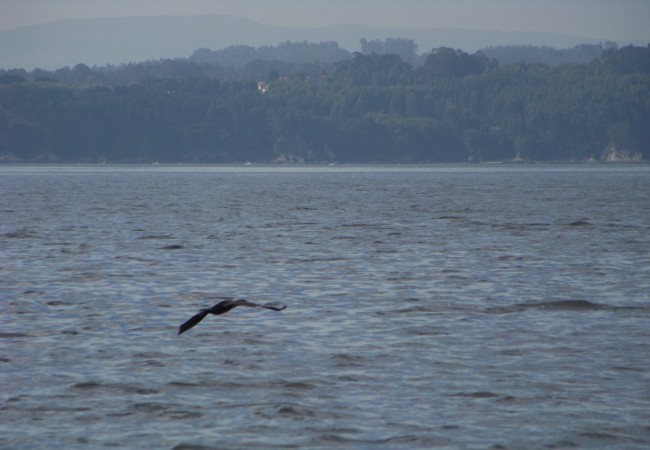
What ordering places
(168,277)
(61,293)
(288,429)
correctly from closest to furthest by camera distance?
(288,429) < (61,293) < (168,277)

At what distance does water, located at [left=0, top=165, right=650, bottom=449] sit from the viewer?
14.1 m

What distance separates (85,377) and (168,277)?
480 inches

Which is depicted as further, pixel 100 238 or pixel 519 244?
pixel 100 238

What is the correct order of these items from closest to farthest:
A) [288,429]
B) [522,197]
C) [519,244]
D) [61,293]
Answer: [288,429] < [61,293] < [519,244] < [522,197]

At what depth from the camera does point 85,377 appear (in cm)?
1666

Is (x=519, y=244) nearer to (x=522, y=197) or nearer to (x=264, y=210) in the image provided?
(x=264, y=210)

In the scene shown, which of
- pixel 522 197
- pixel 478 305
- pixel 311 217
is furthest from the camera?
pixel 522 197

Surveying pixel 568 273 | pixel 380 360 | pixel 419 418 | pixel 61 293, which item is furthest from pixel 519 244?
pixel 419 418

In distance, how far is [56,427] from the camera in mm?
14141

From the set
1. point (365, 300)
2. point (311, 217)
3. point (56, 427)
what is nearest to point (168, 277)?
point (365, 300)

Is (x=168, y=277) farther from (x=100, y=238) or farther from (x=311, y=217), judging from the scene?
(x=311, y=217)

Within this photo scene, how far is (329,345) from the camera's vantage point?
1886 cm

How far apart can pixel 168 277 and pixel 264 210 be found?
36.1 meters

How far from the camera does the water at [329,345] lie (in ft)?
46.3
